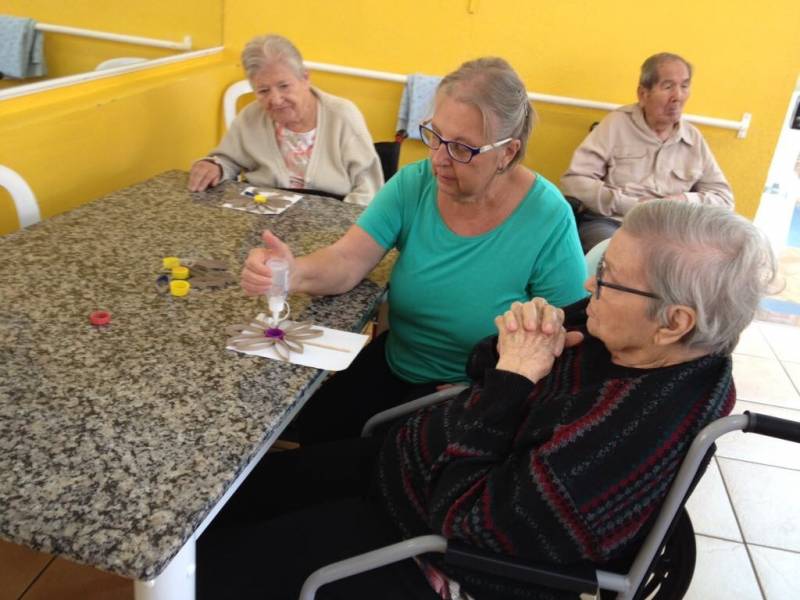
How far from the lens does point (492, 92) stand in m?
1.37

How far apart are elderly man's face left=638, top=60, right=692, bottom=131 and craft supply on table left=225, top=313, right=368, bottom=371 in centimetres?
210

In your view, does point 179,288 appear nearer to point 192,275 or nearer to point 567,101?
point 192,275

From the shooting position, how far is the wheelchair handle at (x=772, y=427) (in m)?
0.87

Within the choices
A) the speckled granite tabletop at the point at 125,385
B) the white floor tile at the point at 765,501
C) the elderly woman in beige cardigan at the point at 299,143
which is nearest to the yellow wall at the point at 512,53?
the elderly woman in beige cardigan at the point at 299,143

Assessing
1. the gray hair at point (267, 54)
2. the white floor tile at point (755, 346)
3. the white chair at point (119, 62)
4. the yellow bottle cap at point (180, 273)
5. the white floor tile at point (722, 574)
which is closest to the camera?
the yellow bottle cap at point (180, 273)

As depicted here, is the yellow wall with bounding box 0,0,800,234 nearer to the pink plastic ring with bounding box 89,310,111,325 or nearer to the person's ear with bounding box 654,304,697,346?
the pink plastic ring with bounding box 89,310,111,325

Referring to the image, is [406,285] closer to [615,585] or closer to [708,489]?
A: [615,585]

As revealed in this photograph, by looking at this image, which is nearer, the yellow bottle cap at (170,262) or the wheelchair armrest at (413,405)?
the wheelchair armrest at (413,405)

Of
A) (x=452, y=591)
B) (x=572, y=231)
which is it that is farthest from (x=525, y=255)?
(x=452, y=591)

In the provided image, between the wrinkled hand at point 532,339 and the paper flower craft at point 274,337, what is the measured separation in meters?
0.31

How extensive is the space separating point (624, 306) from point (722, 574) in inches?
51.0

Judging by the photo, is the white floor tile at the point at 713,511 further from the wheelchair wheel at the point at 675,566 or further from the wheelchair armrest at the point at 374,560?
the wheelchair armrest at the point at 374,560

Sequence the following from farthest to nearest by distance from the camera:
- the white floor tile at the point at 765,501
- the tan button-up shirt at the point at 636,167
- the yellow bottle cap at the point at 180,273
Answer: the tan button-up shirt at the point at 636,167 < the white floor tile at the point at 765,501 < the yellow bottle cap at the point at 180,273

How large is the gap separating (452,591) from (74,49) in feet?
6.81
